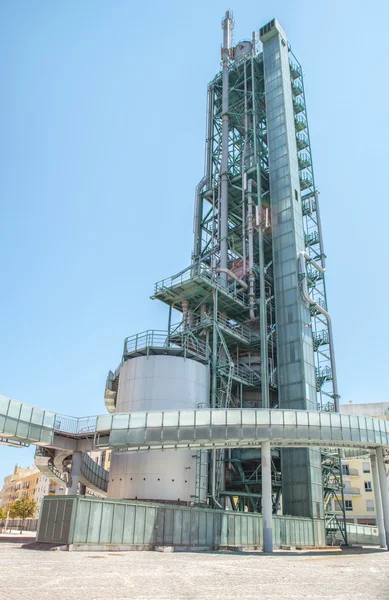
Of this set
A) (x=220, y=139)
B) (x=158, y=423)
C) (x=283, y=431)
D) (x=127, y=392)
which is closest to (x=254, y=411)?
(x=283, y=431)

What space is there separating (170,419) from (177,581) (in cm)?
2187

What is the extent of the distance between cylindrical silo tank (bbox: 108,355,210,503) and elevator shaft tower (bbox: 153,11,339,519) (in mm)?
2157

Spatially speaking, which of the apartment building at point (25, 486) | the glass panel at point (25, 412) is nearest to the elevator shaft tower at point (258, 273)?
the glass panel at point (25, 412)

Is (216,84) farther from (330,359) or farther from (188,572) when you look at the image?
(188,572)

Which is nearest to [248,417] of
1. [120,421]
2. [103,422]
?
[120,421]

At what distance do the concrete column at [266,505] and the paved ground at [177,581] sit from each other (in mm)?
12847

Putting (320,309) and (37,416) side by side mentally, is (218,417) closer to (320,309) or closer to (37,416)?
(37,416)

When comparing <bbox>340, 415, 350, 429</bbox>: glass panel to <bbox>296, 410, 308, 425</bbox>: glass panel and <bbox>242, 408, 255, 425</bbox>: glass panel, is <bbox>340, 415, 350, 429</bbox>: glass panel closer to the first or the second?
<bbox>296, 410, 308, 425</bbox>: glass panel

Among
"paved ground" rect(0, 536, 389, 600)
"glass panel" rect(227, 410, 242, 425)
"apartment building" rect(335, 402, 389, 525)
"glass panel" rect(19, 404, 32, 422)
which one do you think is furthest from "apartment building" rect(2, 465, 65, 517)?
"paved ground" rect(0, 536, 389, 600)

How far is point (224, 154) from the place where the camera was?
66.7 metres

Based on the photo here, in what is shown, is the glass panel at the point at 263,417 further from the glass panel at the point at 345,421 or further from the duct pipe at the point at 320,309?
the duct pipe at the point at 320,309

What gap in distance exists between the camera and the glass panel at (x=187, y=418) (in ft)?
122

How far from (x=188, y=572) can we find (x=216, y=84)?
227 feet

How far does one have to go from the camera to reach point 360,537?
5634 cm
